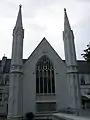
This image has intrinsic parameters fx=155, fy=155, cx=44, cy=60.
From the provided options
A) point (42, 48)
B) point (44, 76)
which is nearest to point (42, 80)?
point (44, 76)

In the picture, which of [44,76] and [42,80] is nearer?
[42,80]

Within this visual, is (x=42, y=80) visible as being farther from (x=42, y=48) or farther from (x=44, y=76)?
(x=42, y=48)

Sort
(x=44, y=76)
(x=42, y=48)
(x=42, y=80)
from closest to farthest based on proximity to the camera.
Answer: (x=42, y=80) < (x=44, y=76) < (x=42, y=48)

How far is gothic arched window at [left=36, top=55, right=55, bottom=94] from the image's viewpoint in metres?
29.0

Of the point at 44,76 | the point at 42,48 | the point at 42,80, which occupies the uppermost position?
the point at 42,48

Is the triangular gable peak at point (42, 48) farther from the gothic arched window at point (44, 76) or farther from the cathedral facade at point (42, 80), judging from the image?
the gothic arched window at point (44, 76)

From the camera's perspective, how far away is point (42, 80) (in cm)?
2956

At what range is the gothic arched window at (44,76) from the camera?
95.1 ft

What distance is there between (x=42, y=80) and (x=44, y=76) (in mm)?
865

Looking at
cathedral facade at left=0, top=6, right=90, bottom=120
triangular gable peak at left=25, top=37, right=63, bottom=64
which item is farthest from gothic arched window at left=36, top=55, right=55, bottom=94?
triangular gable peak at left=25, top=37, right=63, bottom=64

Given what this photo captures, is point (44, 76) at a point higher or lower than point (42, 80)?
higher

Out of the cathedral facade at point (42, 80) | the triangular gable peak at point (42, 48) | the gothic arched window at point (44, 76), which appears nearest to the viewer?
the cathedral facade at point (42, 80)

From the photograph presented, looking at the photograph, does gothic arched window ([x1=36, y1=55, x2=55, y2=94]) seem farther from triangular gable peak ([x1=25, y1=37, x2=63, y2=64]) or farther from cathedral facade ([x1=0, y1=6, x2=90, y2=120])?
triangular gable peak ([x1=25, y1=37, x2=63, y2=64])

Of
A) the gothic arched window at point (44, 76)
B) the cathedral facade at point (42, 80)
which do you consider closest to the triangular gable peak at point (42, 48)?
the cathedral facade at point (42, 80)
